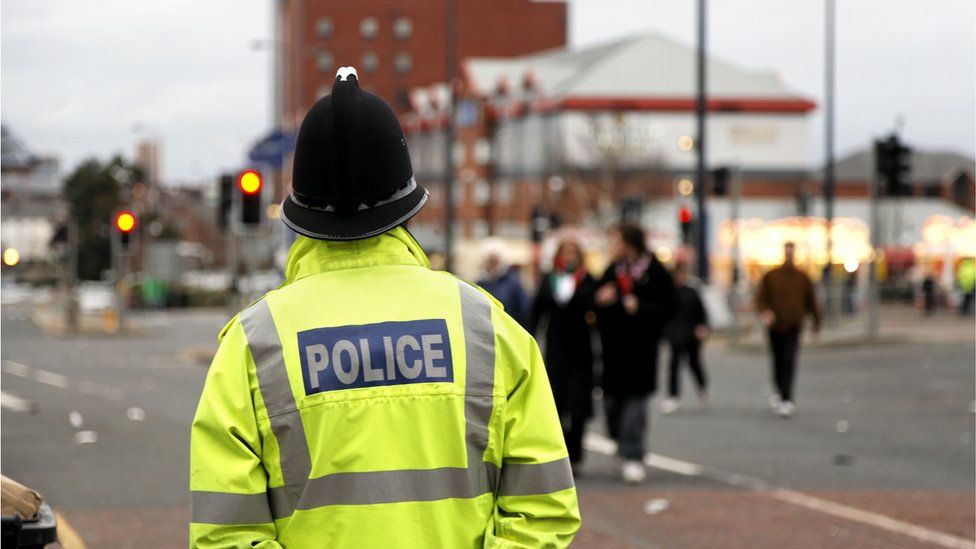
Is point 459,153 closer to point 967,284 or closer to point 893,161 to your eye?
point 967,284

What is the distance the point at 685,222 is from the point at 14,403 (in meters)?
18.0

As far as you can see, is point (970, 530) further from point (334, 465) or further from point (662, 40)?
point (662, 40)

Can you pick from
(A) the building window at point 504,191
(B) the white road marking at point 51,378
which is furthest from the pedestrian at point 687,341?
(A) the building window at point 504,191

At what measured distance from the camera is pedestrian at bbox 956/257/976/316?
44.0 metres

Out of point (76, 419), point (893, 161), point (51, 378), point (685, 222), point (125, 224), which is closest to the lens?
point (76, 419)

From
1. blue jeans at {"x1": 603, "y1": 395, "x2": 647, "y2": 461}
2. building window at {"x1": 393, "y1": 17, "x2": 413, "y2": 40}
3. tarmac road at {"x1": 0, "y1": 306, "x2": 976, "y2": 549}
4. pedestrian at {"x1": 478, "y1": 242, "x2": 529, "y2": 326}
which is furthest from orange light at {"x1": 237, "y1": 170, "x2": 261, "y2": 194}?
building window at {"x1": 393, "y1": 17, "x2": 413, "y2": 40}

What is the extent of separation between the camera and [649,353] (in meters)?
11.2

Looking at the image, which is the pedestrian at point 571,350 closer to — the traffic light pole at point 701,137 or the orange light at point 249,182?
the orange light at point 249,182

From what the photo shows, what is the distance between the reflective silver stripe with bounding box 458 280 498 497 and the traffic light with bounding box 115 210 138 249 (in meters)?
31.2

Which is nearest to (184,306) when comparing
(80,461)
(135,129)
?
(135,129)

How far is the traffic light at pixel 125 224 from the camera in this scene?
33344mm

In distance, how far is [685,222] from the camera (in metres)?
33.2

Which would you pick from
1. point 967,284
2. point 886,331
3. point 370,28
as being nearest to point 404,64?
point 370,28

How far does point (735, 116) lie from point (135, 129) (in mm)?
42285
